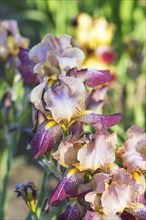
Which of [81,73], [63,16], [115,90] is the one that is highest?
[81,73]

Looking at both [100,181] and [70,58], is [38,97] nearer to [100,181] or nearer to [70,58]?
[70,58]

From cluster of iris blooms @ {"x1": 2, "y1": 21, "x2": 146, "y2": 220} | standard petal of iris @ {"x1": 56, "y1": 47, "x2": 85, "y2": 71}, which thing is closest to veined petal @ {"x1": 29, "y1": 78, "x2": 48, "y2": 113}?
cluster of iris blooms @ {"x1": 2, "y1": 21, "x2": 146, "y2": 220}

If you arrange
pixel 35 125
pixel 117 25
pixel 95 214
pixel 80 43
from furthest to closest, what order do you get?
1. pixel 117 25
2. pixel 80 43
3. pixel 35 125
4. pixel 95 214

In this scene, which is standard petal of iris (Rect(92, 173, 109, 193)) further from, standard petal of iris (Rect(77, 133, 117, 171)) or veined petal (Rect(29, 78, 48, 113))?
veined petal (Rect(29, 78, 48, 113))

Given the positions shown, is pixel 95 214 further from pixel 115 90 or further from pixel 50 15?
pixel 50 15

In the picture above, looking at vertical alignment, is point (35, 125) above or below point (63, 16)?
above

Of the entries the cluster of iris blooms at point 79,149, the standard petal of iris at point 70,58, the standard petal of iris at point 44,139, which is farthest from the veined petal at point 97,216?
the standard petal of iris at point 70,58

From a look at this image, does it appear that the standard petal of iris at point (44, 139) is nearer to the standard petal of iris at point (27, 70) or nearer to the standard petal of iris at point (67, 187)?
the standard petal of iris at point (67, 187)

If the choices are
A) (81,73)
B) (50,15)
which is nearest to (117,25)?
(50,15)
